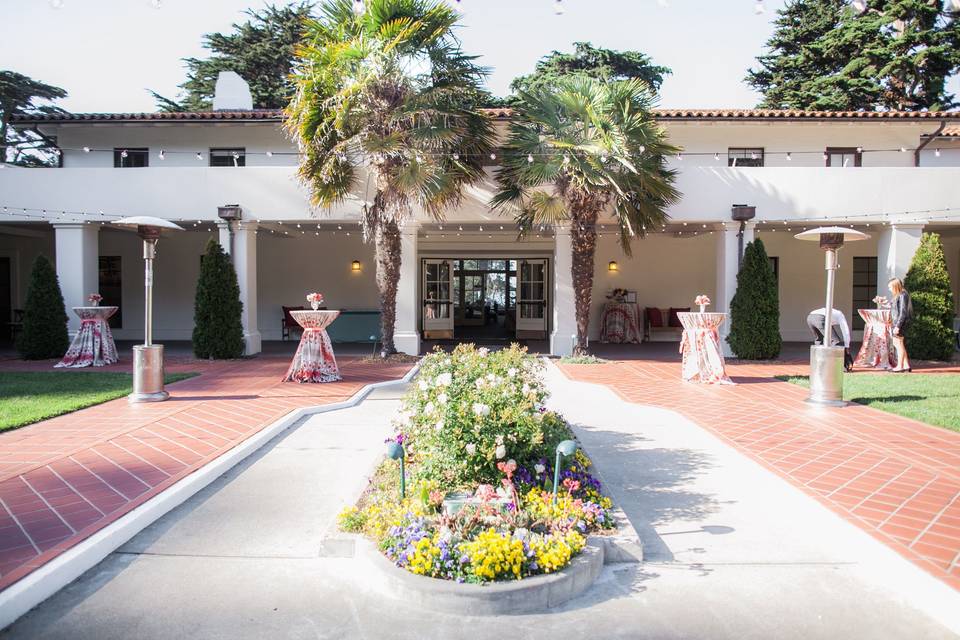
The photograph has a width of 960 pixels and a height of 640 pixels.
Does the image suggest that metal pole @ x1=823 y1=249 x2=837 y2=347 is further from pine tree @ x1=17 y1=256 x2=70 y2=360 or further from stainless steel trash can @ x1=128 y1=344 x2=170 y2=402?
pine tree @ x1=17 y1=256 x2=70 y2=360

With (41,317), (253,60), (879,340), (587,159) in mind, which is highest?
(253,60)

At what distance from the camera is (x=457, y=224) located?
47.1ft

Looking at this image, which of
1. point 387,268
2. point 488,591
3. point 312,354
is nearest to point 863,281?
point 387,268

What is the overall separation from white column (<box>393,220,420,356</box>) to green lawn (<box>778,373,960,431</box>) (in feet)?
24.2

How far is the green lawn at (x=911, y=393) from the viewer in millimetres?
7215

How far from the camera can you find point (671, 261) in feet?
56.5

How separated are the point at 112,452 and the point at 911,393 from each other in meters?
10.0

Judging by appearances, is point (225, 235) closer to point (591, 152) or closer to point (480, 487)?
point (591, 152)

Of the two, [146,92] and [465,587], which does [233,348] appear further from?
[146,92]

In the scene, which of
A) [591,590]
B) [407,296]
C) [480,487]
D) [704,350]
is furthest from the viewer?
[407,296]

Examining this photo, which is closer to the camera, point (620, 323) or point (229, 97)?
point (229, 97)

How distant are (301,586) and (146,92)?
97.6ft

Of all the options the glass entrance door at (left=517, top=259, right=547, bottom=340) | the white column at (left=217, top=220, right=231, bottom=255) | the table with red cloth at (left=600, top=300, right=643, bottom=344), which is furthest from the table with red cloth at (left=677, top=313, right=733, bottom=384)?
the white column at (left=217, top=220, right=231, bottom=255)

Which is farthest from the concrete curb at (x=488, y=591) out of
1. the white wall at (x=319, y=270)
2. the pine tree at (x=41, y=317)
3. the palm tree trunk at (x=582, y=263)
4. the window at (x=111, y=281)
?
the window at (x=111, y=281)
